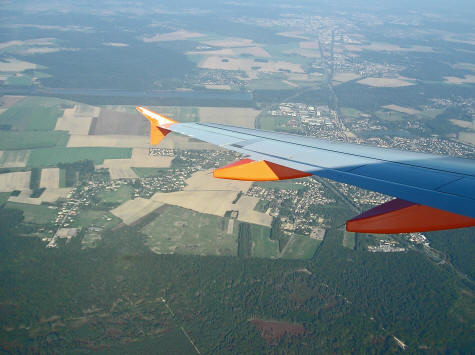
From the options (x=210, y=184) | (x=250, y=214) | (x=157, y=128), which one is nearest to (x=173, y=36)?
(x=210, y=184)

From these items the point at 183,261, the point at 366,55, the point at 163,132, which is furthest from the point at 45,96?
the point at 366,55

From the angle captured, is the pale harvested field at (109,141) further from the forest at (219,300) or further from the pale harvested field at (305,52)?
the pale harvested field at (305,52)

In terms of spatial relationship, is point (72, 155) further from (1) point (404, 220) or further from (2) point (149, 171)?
(1) point (404, 220)

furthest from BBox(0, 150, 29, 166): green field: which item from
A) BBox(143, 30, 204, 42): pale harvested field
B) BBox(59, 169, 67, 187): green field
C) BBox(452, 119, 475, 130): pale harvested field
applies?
BBox(143, 30, 204, 42): pale harvested field

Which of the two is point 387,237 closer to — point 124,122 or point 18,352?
point 18,352

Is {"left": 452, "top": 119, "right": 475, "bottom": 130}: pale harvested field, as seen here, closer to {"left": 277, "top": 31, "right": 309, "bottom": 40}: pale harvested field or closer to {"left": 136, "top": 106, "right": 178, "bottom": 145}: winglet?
{"left": 136, "top": 106, "right": 178, "bottom": 145}: winglet

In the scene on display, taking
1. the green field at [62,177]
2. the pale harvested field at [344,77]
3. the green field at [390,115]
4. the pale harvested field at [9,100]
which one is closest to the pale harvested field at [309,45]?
the pale harvested field at [344,77]
